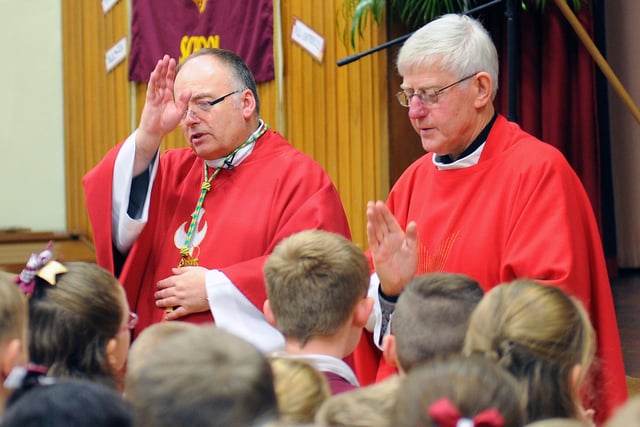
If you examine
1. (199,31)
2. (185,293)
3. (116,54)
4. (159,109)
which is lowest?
(185,293)

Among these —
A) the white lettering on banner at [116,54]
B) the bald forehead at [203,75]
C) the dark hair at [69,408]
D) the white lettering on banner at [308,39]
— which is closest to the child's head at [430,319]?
the dark hair at [69,408]

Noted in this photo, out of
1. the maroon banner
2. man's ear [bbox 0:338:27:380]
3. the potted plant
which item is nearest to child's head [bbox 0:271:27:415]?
man's ear [bbox 0:338:27:380]

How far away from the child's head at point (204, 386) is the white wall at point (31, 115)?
715cm

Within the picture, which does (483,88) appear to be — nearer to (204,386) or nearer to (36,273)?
(36,273)

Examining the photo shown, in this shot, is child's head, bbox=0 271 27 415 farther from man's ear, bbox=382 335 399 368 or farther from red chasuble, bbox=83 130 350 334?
red chasuble, bbox=83 130 350 334

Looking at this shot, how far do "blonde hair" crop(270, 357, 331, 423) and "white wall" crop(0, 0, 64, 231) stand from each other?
6.93 metres

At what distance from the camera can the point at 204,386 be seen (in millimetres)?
1518

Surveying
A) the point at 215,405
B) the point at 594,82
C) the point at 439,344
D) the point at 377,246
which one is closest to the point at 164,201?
the point at 377,246

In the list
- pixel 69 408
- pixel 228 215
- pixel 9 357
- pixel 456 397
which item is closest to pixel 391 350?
pixel 456 397

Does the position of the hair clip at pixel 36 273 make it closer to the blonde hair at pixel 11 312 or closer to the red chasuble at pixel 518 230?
the blonde hair at pixel 11 312

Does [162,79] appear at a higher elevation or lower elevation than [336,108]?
higher

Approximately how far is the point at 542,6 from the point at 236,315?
2.92 meters

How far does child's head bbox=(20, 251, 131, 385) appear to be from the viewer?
7.39 feet

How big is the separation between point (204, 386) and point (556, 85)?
4751 millimetres
